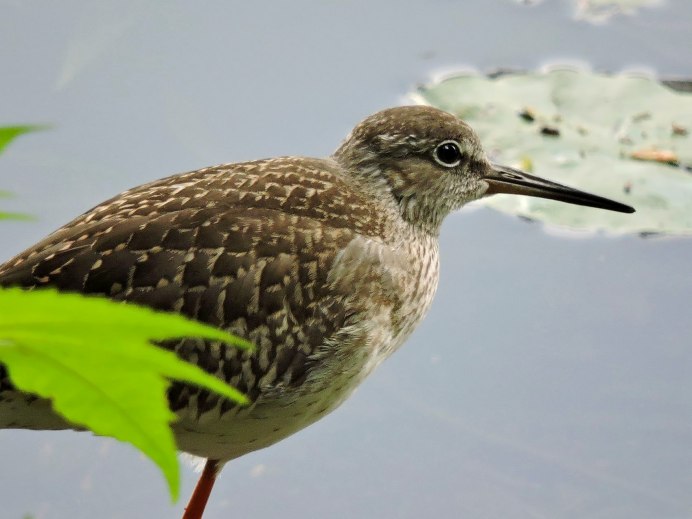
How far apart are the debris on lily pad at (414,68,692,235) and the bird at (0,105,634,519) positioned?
1510 millimetres

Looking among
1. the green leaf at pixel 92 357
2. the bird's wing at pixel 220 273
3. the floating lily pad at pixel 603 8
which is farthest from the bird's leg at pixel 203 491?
the floating lily pad at pixel 603 8

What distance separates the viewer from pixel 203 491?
4629mm

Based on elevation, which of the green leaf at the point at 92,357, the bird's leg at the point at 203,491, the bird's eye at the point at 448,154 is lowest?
the bird's leg at the point at 203,491

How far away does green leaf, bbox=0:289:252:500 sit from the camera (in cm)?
102

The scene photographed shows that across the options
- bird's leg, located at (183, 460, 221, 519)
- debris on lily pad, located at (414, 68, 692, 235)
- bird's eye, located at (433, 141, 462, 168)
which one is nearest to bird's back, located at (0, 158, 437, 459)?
bird's leg, located at (183, 460, 221, 519)

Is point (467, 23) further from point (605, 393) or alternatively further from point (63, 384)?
point (63, 384)

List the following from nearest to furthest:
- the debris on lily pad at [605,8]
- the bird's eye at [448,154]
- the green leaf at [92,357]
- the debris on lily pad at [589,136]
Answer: the green leaf at [92,357]
the bird's eye at [448,154]
the debris on lily pad at [589,136]
the debris on lily pad at [605,8]

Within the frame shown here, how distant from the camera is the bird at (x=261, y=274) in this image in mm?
3723

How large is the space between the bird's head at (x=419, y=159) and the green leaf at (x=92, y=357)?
3.62 m

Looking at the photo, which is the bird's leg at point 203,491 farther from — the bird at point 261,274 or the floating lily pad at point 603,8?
the floating lily pad at point 603,8

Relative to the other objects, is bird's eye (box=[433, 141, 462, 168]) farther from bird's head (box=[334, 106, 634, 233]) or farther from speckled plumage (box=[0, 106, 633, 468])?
speckled plumage (box=[0, 106, 633, 468])

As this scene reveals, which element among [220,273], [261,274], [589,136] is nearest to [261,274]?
[261,274]

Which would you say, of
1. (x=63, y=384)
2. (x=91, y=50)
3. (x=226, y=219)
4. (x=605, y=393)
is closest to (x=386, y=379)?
(x=605, y=393)

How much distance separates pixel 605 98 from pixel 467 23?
1.30 m
